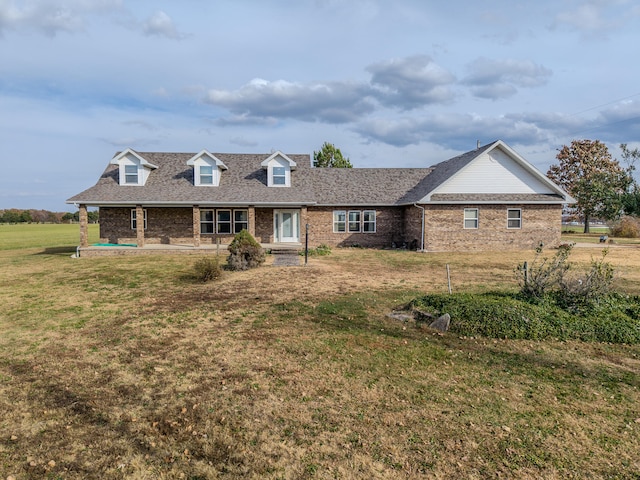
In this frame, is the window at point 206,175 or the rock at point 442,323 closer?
the rock at point 442,323

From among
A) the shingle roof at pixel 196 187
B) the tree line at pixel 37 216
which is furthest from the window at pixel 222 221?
the tree line at pixel 37 216

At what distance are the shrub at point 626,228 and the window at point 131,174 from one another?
4379cm

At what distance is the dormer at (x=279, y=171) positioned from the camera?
25500 millimetres

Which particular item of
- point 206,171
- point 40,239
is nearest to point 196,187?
point 206,171

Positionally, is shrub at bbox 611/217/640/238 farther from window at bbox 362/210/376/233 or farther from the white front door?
the white front door

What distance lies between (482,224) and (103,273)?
69.4 feet

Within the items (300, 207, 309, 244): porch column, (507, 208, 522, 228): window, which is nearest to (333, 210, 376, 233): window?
(300, 207, 309, 244): porch column

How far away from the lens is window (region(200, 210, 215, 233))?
25422 millimetres

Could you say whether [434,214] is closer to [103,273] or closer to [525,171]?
[525,171]

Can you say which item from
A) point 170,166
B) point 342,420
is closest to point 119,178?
point 170,166

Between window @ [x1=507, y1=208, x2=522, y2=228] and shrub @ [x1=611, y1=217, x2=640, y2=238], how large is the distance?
21.7 metres

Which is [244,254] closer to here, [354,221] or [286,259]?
[286,259]

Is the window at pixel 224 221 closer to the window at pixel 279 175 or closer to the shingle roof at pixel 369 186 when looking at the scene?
the window at pixel 279 175

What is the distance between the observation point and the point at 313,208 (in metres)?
26.2
